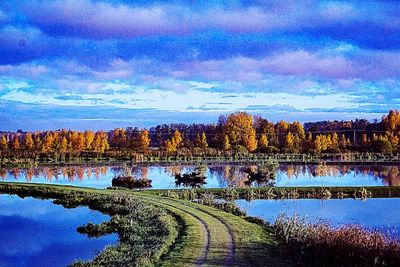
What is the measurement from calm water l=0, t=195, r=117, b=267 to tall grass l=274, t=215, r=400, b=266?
5974mm

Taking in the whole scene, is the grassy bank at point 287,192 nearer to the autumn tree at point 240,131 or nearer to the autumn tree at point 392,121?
the autumn tree at point 240,131

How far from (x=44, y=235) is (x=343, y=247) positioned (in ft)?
36.8

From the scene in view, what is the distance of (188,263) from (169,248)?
1.88m

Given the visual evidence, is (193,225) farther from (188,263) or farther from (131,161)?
(131,161)

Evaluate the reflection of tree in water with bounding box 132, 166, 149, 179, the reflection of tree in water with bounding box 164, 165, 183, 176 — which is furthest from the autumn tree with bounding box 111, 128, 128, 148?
the reflection of tree in water with bounding box 132, 166, 149, 179

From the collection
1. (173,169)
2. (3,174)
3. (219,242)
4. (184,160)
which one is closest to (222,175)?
(173,169)

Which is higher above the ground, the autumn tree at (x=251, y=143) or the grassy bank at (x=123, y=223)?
the autumn tree at (x=251, y=143)

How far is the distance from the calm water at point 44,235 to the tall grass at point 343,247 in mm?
5974

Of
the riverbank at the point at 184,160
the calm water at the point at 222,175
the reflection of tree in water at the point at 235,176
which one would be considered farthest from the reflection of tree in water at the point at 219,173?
the riverbank at the point at 184,160

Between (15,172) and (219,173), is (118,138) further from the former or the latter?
(219,173)

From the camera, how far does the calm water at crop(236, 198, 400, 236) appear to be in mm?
20047

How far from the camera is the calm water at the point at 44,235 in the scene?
1532 cm

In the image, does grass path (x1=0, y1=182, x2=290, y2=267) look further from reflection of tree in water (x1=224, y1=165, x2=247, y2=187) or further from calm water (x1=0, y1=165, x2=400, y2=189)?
reflection of tree in water (x1=224, y1=165, x2=247, y2=187)

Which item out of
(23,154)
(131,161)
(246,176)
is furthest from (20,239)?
(23,154)
